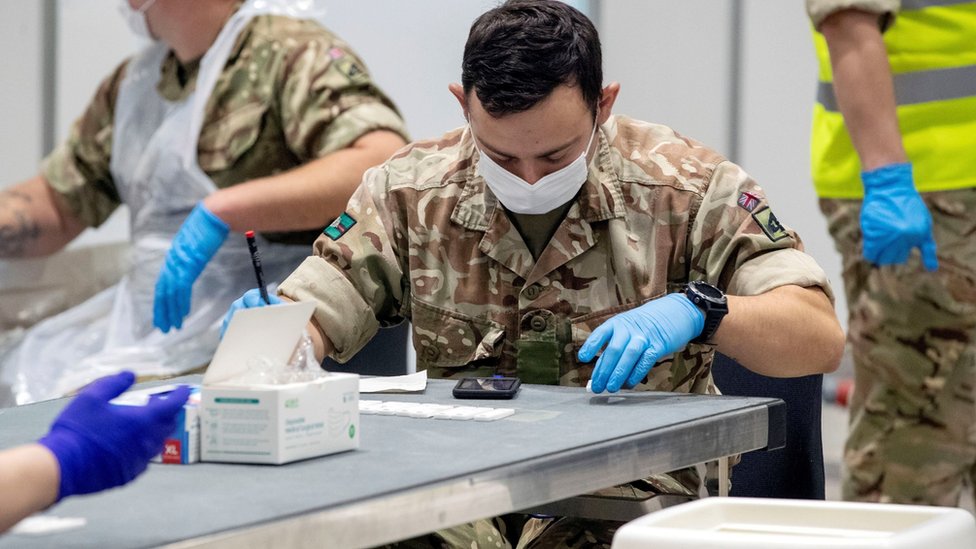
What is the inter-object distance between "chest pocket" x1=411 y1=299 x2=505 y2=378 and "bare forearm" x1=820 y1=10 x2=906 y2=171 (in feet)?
3.21

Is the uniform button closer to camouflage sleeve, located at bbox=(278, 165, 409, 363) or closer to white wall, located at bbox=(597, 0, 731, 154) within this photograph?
camouflage sleeve, located at bbox=(278, 165, 409, 363)

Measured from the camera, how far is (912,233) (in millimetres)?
2441

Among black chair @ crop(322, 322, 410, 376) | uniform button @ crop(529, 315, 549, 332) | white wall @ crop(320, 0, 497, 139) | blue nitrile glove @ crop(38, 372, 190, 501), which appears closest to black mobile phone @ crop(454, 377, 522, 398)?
uniform button @ crop(529, 315, 549, 332)

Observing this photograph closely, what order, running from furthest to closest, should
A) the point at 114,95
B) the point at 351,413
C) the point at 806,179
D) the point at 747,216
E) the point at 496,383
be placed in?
the point at 806,179
the point at 114,95
the point at 747,216
the point at 496,383
the point at 351,413

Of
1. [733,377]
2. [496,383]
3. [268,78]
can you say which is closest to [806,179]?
[268,78]

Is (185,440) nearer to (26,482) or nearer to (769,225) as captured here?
(26,482)

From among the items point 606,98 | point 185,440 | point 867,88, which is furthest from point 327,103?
point 185,440

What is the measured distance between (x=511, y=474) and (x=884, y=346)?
1.63 m

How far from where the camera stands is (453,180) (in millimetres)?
1937

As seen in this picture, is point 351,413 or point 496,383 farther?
point 496,383

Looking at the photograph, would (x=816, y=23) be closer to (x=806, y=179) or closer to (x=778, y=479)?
(x=778, y=479)

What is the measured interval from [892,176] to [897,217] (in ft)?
0.26

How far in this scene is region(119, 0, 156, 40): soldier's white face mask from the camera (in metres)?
2.83

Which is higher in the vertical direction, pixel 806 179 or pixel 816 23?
pixel 816 23
